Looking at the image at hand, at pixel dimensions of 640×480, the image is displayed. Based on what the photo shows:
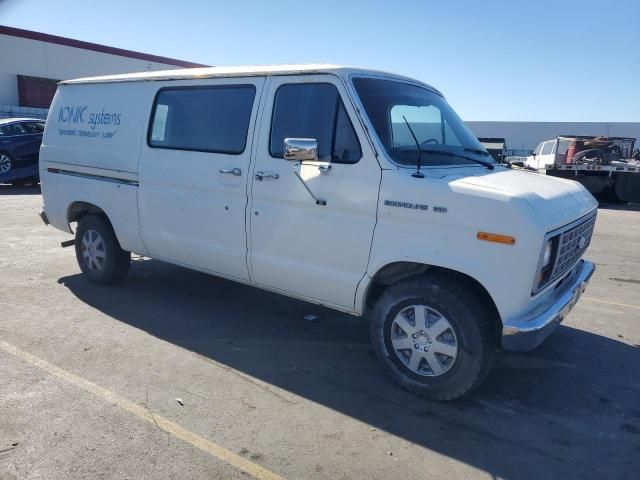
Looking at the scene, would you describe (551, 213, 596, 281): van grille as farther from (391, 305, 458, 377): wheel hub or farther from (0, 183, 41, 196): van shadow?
(0, 183, 41, 196): van shadow

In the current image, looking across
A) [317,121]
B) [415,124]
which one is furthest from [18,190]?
[415,124]

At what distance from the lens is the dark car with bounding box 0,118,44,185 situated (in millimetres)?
14727

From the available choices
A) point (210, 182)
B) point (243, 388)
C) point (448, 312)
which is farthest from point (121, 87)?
point (448, 312)

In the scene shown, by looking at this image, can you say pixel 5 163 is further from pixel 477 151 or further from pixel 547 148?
pixel 547 148

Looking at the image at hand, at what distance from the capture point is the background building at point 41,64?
3008cm

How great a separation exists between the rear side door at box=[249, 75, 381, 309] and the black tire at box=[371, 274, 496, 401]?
1.08ft

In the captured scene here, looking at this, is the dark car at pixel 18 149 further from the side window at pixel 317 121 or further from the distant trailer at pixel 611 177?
the distant trailer at pixel 611 177

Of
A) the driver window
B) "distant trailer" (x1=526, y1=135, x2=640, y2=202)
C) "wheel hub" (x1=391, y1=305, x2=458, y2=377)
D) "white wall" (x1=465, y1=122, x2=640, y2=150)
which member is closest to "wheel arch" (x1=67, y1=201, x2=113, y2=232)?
the driver window

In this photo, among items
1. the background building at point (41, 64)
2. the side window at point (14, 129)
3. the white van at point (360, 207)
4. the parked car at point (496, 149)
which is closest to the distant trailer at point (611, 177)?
the parked car at point (496, 149)

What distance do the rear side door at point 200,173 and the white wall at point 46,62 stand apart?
30.3 meters

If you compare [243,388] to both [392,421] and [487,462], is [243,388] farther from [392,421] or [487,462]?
[487,462]

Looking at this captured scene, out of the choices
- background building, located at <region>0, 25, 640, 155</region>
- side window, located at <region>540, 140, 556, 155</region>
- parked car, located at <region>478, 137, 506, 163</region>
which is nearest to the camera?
parked car, located at <region>478, 137, 506, 163</region>

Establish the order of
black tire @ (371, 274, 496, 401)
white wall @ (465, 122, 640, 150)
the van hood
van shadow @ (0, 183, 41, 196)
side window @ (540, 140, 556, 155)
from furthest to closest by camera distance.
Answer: white wall @ (465, 122, 640, 150) < side window @ (540, 140, 556, 155) < van shadow @ (0, 183, 41, 196) < black tire @ (371, 274, 496, 401) < the van hood

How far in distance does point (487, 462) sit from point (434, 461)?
315 mm
